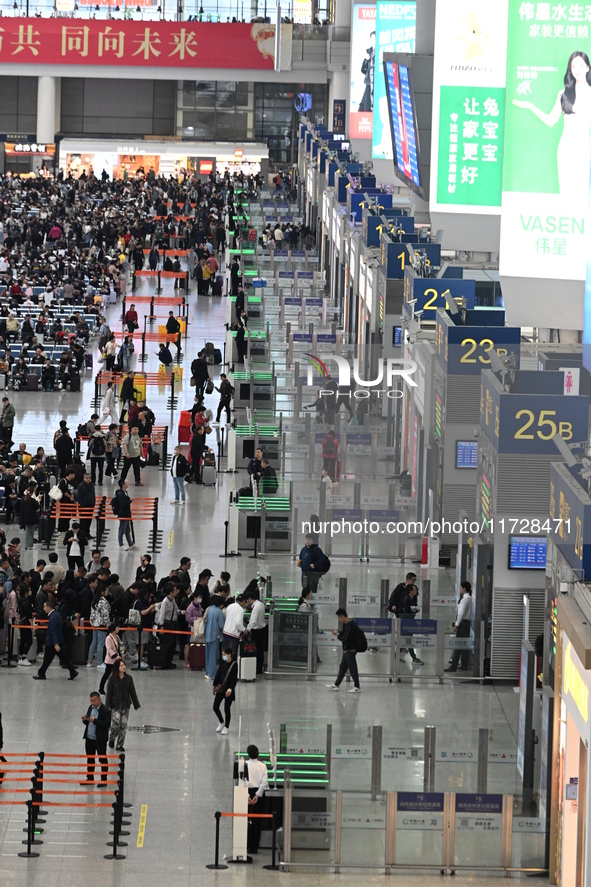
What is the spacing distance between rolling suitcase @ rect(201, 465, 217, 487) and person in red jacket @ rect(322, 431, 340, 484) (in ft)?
12.7

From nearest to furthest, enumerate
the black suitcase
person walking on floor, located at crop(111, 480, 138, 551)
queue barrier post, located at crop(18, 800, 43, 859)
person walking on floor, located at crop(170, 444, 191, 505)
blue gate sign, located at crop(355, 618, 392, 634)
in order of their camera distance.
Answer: queue barrier post, located at crop(18, 800, 43, 859) < blue gate sign, located at crop(355, 618, 392, 634) < the black suitcase < person walking on floor, located at crop(111, 480, 138, 551) < person walking on floor, located at crop(170, 444, 191, 505)

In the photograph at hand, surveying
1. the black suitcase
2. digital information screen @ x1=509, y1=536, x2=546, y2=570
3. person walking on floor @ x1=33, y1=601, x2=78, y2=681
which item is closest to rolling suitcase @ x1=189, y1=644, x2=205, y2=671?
the black suitcase

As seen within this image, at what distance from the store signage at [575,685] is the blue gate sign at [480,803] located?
1.35 metres

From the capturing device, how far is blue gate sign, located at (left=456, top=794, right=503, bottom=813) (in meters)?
13.2

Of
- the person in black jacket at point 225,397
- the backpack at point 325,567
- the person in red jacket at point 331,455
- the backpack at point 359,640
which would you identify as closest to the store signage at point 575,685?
the backpack at point 359,640

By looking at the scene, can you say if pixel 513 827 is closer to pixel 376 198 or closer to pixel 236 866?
pixel 236 866

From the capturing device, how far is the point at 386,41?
4488 centimetres

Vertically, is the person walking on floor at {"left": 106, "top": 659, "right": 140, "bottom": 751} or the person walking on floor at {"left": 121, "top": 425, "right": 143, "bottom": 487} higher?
the person walking on floor at {"left": 121, "top": 425, "right": 143, "bottom": 487}

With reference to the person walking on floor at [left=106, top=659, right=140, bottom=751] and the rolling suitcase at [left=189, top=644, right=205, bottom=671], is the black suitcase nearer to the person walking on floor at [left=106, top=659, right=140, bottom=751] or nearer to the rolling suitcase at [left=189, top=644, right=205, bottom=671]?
the rolling suitcase at [left=189, top=644, right=205, bottom=671]

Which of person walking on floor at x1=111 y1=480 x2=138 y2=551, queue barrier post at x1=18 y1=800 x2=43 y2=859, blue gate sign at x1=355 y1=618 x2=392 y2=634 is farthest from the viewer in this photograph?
person walking on floor at x1=111 y1=480 x2=138 y2=551

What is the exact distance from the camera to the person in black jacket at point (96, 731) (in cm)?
1548

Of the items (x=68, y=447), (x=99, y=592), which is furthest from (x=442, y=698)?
(x=68, y=447)

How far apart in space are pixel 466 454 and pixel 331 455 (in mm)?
2819

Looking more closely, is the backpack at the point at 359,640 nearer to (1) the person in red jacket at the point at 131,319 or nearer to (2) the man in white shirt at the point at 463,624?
(2) the man in white shirt at the point at 463,624
